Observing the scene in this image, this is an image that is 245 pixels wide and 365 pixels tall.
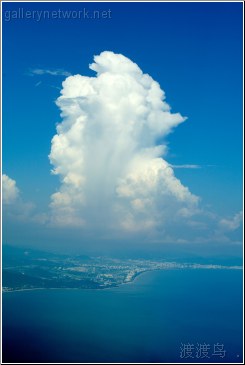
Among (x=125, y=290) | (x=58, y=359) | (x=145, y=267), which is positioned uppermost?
(x=145, y=267)

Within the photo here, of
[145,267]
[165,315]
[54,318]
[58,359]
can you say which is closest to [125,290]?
[145,267]

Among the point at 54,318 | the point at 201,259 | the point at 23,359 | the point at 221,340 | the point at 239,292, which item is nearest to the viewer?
the point at 23,359

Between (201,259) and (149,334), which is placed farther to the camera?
(201,259)

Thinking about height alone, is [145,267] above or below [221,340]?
above

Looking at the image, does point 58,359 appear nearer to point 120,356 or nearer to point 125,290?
point 120,356

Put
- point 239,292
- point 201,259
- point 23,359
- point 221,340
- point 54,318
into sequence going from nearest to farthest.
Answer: point 23,359
point 221,340
point 54,318
point 239,292
point 201,259

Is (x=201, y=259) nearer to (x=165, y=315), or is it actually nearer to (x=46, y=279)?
(x=165, y=315)
